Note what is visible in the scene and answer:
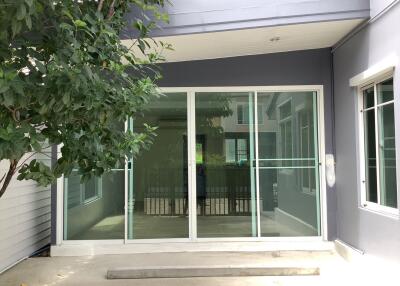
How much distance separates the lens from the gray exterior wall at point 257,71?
21.8ft

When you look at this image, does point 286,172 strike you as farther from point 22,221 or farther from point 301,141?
point 22,221

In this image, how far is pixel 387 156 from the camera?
5152 mm

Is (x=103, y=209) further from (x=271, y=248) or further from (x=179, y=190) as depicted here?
(x=271, y=248)

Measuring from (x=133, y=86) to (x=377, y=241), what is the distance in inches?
138

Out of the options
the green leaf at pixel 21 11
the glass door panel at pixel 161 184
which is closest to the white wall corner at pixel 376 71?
the glass door panel at pixel 161 184

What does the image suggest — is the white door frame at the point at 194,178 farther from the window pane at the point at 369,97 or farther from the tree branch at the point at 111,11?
the tree branch at the point at 111,11

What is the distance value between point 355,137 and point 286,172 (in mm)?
1239

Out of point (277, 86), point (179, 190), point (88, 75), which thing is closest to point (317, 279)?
point (179, 190)

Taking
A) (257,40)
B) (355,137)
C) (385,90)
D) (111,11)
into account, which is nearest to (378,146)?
(355,137)

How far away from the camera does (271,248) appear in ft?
21.3

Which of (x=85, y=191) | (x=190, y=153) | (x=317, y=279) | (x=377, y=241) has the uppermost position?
(x=190, y=153)

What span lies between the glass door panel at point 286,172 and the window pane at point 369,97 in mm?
1077

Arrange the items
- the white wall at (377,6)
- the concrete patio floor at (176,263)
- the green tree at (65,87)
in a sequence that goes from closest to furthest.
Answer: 1. the green tree at (65,87)
2. the white wall at (377,6)
3. the concrete patio floor at (176,263)

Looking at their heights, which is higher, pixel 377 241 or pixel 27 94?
pixel 27 94
